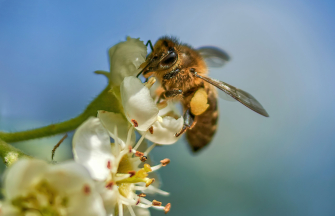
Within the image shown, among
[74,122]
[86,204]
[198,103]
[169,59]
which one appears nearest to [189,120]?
[198,103]

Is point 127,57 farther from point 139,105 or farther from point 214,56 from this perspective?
point 214,56

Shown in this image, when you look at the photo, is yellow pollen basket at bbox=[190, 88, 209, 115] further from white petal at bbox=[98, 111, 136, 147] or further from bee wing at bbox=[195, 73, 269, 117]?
white petal at bbox=[98, 111, 136, 147]

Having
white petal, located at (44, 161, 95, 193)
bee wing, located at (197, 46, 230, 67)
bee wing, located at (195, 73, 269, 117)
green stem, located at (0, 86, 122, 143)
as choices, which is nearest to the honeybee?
bee wing, located at (195, 73, 269, 117)

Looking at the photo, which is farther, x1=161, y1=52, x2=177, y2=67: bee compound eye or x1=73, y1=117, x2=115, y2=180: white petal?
x1=161, y1=52, x2=177, y2=67: bee compound eye

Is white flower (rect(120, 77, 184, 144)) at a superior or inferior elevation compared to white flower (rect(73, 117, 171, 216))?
superior

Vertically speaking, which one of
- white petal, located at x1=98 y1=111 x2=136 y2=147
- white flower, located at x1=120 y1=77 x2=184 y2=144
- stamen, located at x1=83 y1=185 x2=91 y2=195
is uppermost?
white flower, located at x1=120 y1=77 x2=184 y2=144

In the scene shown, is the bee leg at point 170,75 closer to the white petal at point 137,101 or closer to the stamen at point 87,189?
the white petal at point 137,101

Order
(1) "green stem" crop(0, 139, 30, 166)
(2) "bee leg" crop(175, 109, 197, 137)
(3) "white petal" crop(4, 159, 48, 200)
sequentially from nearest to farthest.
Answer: (3) "white petal" crop(4, 159, 48, 200), (1) "green stem" crop(0, 139, 30, 166), (2) "bee leg" crop(175, 109, 197, 137)

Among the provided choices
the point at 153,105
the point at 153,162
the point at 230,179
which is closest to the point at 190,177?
the point at 230,179
